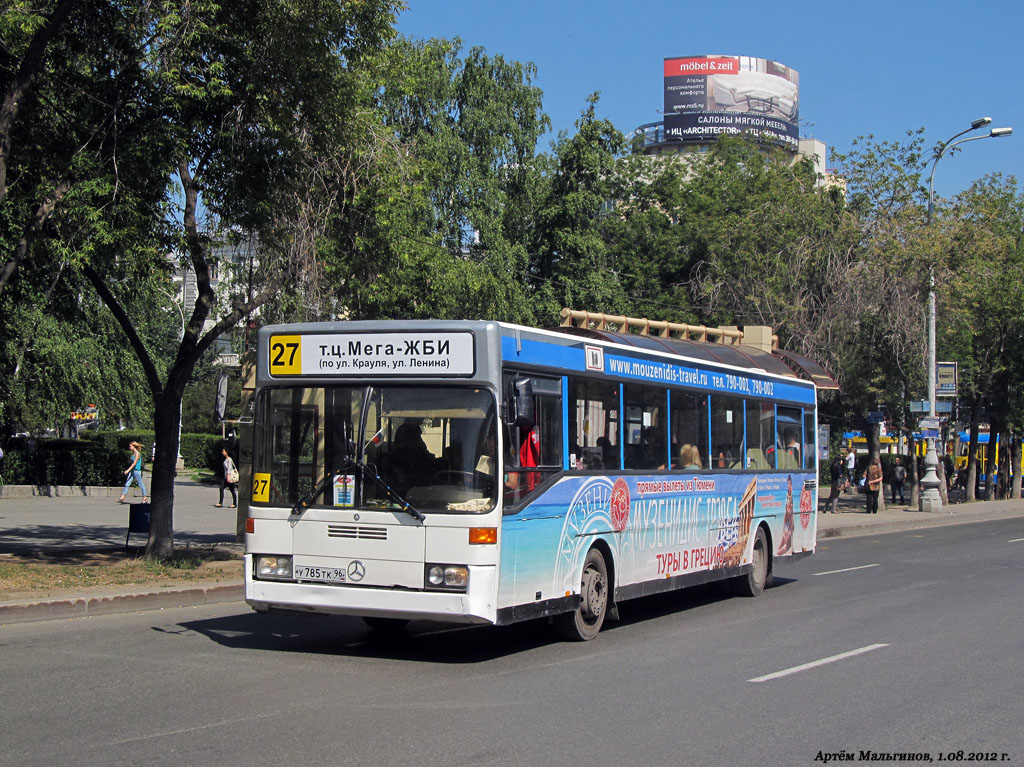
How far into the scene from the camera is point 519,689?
8367 mm

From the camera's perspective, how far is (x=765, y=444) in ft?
49.3

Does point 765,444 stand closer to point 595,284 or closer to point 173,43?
point 173,43

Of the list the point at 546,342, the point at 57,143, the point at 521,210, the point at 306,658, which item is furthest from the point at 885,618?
the point at 521,210

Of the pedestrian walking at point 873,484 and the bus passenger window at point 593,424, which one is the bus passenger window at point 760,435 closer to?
the bus passenger window at point 593,424

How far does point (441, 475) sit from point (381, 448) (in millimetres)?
587

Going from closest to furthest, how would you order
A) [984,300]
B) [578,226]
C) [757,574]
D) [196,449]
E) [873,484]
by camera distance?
→ [757,574]
[873,484]
[984,300]
[578,226]
[196,449]

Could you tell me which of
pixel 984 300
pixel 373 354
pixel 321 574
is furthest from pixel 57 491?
pixel 984 300

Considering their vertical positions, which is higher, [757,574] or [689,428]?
A: [689,428]

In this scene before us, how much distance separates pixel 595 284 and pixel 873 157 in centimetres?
1224

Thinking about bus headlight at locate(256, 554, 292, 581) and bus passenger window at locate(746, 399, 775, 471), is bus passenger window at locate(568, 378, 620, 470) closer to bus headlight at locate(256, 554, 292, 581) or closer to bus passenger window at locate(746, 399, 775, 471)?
bus headlight at locate(256, 554, 292, 581)

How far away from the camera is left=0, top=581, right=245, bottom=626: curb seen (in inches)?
453

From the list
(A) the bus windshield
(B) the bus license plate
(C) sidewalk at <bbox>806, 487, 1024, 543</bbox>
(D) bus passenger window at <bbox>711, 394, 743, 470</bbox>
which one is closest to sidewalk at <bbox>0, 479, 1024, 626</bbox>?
(C) sidewalk at <bbox>806, 487, 1024, 543</bbox>

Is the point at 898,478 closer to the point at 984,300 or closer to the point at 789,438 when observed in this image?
the point at 984,300

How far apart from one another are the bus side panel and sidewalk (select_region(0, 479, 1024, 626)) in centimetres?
516
